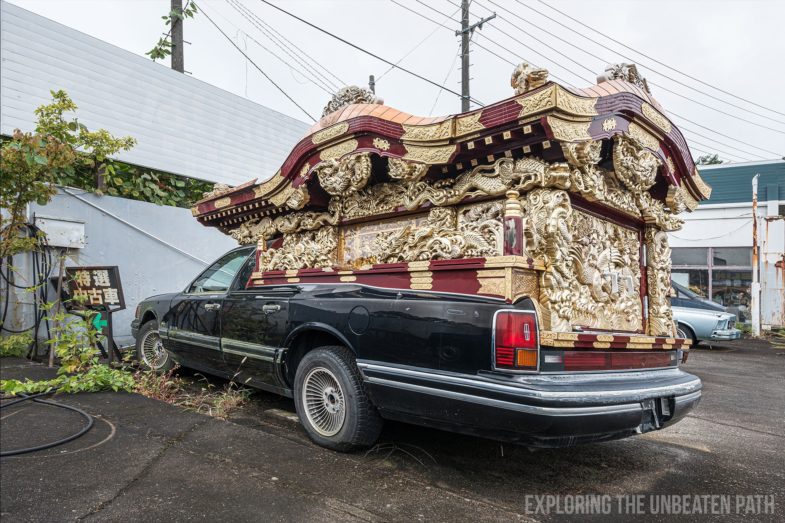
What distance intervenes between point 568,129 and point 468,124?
719 mm

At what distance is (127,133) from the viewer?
9133 millimetres

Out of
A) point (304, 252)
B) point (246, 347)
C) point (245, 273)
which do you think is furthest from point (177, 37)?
point (246, 347)

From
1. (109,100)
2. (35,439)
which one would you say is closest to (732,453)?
(35,439)

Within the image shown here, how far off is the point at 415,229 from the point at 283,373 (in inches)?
62.8

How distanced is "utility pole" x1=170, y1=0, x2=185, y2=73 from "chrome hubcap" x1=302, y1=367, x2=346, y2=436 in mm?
10147

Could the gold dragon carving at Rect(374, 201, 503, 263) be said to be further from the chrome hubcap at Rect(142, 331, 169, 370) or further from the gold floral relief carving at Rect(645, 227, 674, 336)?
the chrome hubcap at Rect(142, 331, 169, 370)

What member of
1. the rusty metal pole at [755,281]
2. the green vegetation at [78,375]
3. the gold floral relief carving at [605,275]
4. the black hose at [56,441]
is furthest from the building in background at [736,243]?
the black hose at [56,441]

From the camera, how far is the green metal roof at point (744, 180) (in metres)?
15.4

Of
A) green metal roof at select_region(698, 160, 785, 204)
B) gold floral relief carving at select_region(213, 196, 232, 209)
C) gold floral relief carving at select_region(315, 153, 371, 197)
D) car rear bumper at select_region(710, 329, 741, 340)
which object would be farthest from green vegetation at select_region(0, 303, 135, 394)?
green metal roof at select_region(698, 160, 785, 204)

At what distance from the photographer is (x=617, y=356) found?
3.35m

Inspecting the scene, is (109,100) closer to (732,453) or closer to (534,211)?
(534,211)

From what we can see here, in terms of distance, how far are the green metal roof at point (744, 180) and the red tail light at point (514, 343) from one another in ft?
54.3

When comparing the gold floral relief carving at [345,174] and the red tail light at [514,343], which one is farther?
the gold floral relief carving at [345,174]

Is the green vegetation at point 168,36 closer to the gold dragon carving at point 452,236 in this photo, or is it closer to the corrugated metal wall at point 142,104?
the corrugated metal wall at point 142,104
